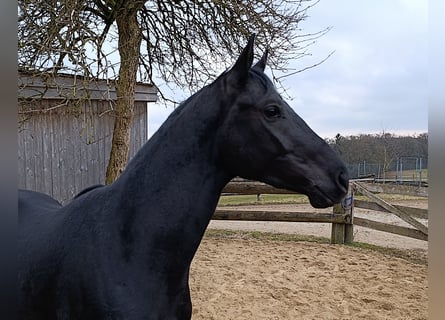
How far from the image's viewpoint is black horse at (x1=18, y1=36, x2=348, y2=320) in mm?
1218

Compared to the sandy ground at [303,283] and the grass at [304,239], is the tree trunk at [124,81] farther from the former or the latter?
the grass at [304,239]

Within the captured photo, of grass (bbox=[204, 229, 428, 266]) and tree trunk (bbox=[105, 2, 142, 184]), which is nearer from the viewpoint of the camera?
tree trunk (bbox=[105, 2, 142, 184])

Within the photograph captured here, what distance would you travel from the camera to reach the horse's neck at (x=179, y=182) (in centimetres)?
125

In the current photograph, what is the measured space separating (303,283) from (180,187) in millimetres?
3385

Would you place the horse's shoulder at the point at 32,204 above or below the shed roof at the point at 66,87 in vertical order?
below

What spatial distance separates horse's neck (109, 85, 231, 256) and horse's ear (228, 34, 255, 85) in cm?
13

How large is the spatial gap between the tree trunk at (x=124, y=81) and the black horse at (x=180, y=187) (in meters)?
2.73

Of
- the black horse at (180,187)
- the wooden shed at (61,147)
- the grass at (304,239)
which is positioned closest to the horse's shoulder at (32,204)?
the black horse at (180,187)

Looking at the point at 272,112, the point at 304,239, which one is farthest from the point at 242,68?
the point at 304,239

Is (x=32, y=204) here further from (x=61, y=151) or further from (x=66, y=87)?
(x=61, y=151)

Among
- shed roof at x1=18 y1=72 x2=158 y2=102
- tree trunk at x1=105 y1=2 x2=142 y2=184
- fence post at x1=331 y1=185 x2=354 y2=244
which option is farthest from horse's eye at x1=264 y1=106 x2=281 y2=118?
fence post at x1=331 y1=185 x2=354 y2=244

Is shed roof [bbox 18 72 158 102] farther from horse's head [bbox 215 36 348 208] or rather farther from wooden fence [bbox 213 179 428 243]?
wooden fence [bbox 213 179 428 243]

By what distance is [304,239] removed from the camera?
21.9 ft
